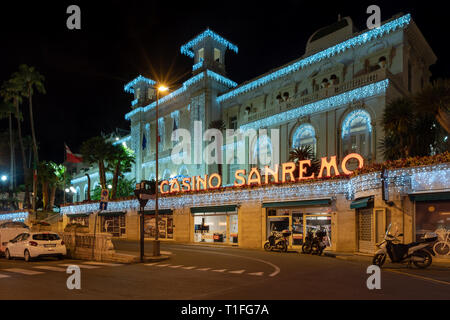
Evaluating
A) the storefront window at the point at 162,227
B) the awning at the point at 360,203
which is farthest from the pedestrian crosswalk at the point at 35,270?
the storefront window at the point at 162,227

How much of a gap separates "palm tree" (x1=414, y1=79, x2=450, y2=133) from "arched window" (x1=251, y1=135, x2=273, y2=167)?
17.1 m

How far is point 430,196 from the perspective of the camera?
1705 cm

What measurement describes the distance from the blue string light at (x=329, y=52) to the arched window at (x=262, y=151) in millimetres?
6469

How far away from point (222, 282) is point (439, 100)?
1449cm

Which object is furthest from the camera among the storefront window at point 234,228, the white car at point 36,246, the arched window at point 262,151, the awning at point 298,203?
the arched window at point 262,151

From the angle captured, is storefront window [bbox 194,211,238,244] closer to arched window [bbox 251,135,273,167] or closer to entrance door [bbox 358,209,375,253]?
arched window [bbox 251,135,273,167]

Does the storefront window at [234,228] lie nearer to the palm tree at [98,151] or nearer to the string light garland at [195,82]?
the string light garland at [195,82]

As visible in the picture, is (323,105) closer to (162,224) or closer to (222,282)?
(162,224)

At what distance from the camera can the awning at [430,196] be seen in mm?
16578

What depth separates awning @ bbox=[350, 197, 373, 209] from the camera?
19500mm

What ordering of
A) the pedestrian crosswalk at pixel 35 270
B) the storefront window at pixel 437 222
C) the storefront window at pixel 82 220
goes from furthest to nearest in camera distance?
1. the storefront window at pixel 82 220
2. the storefront window at pixel 437 222
3. the pedestrian crosswalk at pixel 35 270

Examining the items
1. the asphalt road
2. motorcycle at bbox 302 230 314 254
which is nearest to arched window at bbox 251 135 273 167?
motorcycle at bbox 302 230 314 254

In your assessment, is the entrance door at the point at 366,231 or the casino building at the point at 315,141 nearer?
the casino building at the point at 315,141

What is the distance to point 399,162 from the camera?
18219mm
